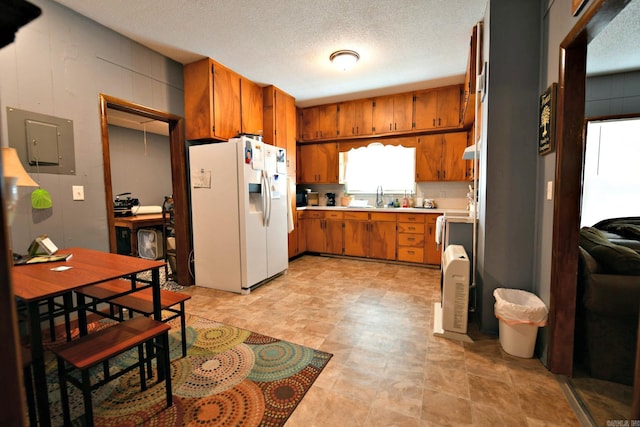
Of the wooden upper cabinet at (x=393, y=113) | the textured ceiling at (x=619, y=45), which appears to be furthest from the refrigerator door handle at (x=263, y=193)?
the textured ceiling at (x=619, y=45)

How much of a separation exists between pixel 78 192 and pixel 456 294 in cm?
336

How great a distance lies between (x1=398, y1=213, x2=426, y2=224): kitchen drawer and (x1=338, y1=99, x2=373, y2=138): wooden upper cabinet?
1479 mm

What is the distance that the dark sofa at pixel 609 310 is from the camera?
67.7 inches

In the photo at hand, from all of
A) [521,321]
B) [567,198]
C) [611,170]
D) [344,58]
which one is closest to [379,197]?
[344,58]

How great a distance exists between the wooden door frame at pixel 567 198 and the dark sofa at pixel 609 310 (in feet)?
0.42

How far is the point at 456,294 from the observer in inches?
90.9

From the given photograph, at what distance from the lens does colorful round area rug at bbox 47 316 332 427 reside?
5.13 feet

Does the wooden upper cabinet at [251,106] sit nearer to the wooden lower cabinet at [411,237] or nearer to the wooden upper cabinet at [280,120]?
the wooden upper cabinet at [280,120]

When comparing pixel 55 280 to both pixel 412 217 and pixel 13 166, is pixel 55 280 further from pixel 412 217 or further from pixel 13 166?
pixel 412 217

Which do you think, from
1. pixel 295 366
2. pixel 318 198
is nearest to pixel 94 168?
pixel 295 366

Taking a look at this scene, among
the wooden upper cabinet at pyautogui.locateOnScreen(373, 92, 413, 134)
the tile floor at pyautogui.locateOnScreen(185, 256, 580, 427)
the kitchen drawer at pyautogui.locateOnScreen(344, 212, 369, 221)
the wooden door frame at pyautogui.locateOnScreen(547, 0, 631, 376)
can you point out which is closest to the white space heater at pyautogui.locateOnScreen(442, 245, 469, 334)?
the tile floor at pyautogui.locateOnScreen(185, 256, 580, 427)

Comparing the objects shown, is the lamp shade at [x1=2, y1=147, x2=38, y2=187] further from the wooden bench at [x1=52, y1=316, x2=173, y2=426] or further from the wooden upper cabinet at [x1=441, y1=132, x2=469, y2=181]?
the wooden upper cabinet at [x1=441, y1=132, x2=469, y2=181]

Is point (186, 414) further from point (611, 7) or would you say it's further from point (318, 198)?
point (318, 198)

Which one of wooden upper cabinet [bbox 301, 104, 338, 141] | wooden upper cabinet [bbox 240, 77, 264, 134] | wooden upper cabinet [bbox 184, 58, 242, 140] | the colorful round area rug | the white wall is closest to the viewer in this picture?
the colorful round area rug
